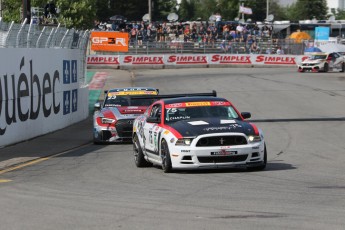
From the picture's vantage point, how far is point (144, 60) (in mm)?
64000

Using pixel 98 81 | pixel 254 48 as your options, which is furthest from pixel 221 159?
pixel 254 48

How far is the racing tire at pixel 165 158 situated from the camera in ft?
45.5

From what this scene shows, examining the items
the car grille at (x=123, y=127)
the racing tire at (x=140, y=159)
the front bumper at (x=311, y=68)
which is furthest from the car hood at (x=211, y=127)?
the front bumper at (x=311, y=68)

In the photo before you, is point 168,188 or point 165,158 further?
point 165,158

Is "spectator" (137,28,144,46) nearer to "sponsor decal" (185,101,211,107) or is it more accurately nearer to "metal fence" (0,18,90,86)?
"metal fence" (0,18,90,86)

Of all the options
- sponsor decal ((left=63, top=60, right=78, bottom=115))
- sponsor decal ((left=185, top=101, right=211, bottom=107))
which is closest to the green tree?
sponsor decal ((left=63, top=60, right=78, bottom=115))

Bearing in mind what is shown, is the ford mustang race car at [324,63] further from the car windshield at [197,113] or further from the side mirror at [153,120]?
the side mirror at [153,120]

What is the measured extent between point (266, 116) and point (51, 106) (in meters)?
7.54

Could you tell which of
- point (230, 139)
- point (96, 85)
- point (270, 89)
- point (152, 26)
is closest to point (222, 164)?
point (230, 139)

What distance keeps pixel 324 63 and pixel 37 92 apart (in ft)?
122

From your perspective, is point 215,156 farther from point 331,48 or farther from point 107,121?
point 331,48

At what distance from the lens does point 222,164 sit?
534 inches

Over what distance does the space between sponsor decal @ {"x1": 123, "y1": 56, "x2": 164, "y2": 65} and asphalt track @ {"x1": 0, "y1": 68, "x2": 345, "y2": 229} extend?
3875cm

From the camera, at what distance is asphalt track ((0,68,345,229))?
9109 mm
